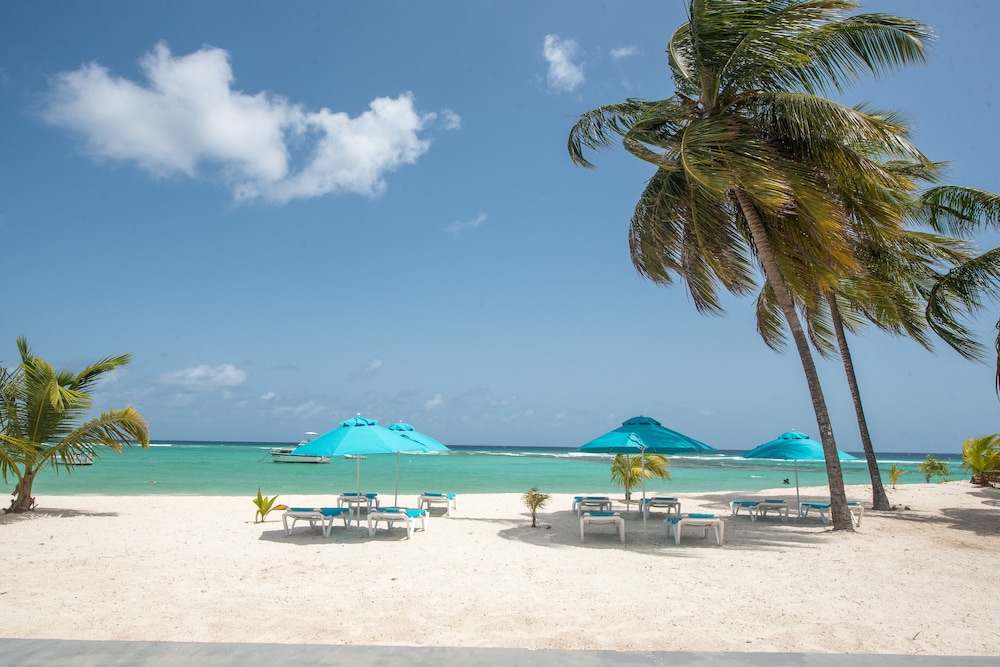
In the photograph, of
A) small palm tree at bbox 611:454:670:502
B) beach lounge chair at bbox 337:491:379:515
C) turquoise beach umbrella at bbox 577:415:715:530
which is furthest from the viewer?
small palm tree at bbox 611:454:670:502

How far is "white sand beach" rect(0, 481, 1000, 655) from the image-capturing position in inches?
175

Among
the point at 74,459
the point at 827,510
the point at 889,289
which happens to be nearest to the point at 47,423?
the point at 74,459

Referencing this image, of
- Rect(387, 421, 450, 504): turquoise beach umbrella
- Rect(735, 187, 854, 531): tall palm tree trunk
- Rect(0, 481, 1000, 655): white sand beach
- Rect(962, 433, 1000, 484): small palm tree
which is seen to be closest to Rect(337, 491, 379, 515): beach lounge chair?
Rect(0, 481, 1000, 655): white sand beach

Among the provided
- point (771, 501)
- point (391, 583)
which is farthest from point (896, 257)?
point (391, 583)

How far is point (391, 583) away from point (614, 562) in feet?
8.99

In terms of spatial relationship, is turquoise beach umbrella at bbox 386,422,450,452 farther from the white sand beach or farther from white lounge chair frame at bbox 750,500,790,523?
white lounge chair frame at bbox 750,500,790,523

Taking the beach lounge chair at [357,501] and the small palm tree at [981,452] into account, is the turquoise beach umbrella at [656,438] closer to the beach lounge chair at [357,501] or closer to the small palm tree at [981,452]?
the beach lounge chair at [357,501]

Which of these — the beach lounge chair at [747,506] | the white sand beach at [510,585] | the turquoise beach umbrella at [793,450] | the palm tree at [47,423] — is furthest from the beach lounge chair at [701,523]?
the palm tree at [47,423]

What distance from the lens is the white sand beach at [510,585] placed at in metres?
4.44

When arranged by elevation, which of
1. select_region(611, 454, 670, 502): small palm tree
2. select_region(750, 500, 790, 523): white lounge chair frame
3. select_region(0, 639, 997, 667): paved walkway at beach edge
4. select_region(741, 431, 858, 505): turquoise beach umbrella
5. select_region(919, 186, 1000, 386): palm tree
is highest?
select_region(919, 186, 1000, 386): palm tree

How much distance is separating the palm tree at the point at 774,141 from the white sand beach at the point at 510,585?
8.82 ft

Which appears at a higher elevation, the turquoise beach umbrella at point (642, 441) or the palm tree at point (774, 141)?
the palm tree at point (774, 141)

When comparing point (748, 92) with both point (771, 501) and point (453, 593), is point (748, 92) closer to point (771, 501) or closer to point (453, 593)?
point (771, 501)

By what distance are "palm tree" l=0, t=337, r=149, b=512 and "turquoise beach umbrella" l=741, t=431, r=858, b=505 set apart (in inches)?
441
